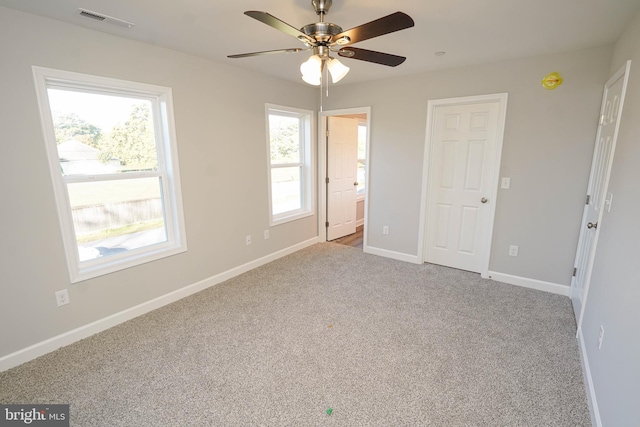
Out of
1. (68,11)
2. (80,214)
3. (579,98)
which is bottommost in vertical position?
(80,214)

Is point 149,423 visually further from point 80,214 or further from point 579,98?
point 579,98

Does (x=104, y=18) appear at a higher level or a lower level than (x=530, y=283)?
higher

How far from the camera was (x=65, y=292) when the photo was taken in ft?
7.49

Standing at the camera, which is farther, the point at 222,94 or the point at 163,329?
the point at 222,94

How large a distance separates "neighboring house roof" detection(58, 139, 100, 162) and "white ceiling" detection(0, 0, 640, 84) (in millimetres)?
871

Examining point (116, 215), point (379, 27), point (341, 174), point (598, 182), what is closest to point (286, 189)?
point (341, 174)

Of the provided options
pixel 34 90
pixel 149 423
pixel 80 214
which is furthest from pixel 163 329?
pixel 34 90

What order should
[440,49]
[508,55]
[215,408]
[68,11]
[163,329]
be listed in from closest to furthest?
[215,408] < [68,11] < [163,329] < [440,49] < [508,55]

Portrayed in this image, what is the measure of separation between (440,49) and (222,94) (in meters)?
2.25

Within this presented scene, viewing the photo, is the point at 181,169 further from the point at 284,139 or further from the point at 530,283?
the point at 530,283

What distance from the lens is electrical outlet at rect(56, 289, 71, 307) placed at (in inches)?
88.7

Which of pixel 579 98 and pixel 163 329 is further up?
pixel 579 98

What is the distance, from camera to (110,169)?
2.52m

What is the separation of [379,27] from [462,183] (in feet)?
8.65
